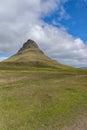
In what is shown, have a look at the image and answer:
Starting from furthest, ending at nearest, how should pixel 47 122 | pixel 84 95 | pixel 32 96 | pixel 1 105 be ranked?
1. pixel 84 95
2. pixel 32 96
3. pixel 1 105
4. pixel 47 122

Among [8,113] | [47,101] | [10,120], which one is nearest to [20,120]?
[10,120]

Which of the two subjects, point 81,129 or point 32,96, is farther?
point 32,96

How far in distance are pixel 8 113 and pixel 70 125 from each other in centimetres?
722

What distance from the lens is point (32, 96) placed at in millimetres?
32812

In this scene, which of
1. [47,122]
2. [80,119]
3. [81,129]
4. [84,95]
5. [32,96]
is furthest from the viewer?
[84,95]

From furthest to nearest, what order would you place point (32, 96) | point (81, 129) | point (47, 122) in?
point (32, 96) → point (47, 122) → point (81, 129)

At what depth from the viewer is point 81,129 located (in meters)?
19.8

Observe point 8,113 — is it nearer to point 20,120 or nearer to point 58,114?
point 20,120

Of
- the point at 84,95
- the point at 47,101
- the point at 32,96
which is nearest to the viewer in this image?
the point at 47,101

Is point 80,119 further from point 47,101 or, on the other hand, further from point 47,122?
point 47,101

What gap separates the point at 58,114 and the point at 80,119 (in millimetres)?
2677

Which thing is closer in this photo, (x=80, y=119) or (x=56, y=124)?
(x=56, y=124)

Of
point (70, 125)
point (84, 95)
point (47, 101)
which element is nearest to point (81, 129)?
point (70, 125)

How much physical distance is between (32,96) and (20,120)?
437 inches
